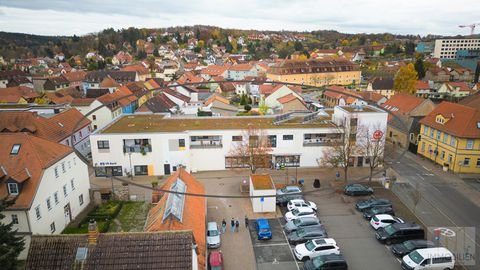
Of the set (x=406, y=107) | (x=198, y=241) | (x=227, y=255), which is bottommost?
(x=227, y=255)

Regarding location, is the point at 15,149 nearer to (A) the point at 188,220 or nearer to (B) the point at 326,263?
(A) the point at 188,220

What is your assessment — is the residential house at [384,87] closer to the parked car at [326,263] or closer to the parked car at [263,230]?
the parked car at [263,230]

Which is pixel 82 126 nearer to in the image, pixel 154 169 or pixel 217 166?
pixel 154 169

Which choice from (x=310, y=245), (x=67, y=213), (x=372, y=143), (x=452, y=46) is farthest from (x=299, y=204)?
(x=452, y=46)

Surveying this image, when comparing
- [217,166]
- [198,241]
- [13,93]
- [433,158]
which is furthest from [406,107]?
[13,93]

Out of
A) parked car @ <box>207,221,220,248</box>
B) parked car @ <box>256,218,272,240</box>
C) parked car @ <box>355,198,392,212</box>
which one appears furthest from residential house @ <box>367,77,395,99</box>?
parked car @ <box>207,221,220,248</box>

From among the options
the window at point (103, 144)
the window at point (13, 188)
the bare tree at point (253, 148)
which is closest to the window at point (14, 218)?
the window at point (13, 188)
